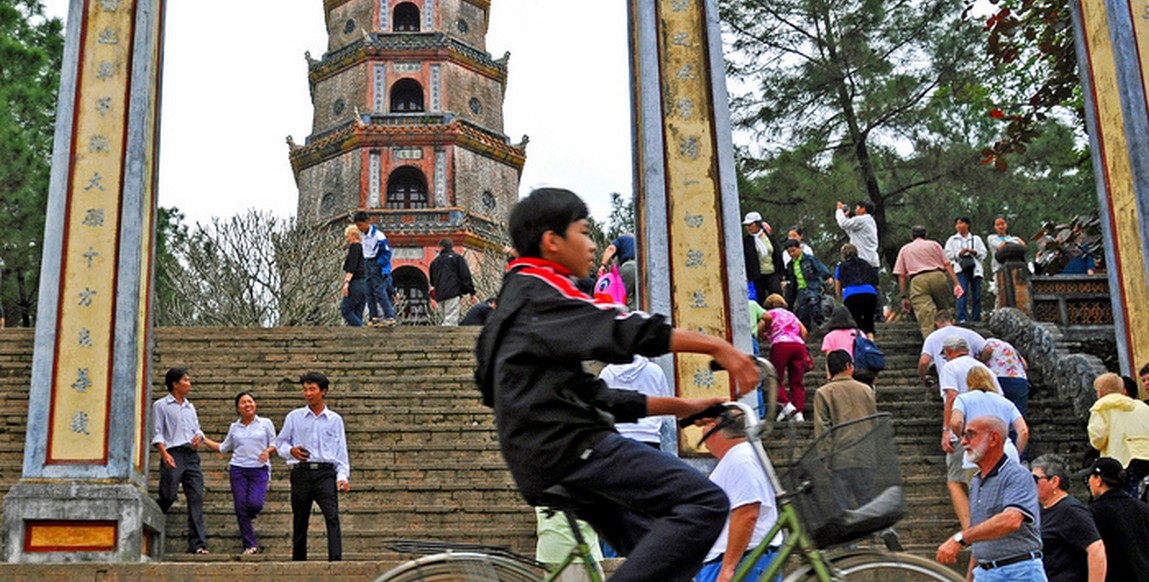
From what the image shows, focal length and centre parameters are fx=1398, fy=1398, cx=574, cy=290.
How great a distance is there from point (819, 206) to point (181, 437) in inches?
602

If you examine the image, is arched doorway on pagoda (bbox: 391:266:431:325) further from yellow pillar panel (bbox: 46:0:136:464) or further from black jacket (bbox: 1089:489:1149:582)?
Result: black jacket (bbox: 1089:489:1149:582)

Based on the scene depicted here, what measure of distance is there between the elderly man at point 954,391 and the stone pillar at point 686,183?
139cm

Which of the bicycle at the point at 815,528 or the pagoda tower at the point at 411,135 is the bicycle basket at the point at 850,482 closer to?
the bicycle at the point at 815,528

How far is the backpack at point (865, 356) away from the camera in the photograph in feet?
35.8

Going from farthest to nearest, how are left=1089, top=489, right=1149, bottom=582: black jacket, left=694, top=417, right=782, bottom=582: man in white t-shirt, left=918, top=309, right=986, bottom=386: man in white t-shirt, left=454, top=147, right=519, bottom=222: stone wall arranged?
left=454, top=147, right=519, bottom=222: stone wall
left=918, top=309, right=986, bottom=386: man in white t-shirt
left=1089, top=489, right=1149, bottom=582: black jacket
left=694, top=417, right=782, bottom=582: man in white t-shirt

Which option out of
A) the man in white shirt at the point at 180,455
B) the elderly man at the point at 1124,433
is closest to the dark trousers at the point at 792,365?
the elderly man at the point at 1124,433

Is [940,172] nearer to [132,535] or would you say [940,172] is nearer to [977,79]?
[977,79]

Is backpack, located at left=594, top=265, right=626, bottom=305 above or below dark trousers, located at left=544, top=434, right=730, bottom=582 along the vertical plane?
above

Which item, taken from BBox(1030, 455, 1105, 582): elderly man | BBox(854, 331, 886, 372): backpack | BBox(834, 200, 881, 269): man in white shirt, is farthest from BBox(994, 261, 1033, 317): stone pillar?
BBox(1030, 455, 1105, 582): elderly man

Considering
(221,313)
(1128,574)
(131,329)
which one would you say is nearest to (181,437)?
(131,329)

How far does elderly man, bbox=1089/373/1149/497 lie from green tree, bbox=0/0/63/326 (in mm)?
20806

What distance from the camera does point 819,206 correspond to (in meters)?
23.0

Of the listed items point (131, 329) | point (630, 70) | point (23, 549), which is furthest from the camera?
point (630, 70)

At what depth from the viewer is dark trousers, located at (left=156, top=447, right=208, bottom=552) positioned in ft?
30.3
